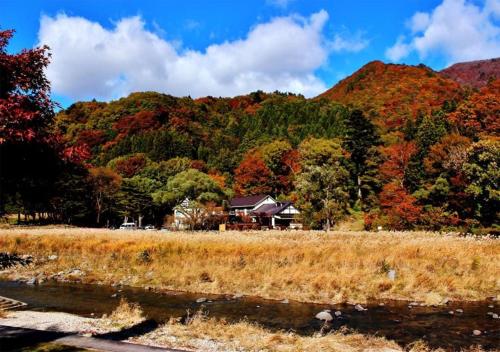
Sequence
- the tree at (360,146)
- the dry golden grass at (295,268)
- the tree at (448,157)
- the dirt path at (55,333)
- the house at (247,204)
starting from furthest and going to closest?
the house at (247,204) → the tree at (360,146) → the tree at (448,157) → the dry golden grass at (295,268) → the dirt path at (55,333)

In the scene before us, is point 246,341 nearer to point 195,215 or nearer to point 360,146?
point 195,215

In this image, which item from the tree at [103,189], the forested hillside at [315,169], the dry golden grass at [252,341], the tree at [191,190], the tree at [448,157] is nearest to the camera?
the dry golden grass at [252,341]

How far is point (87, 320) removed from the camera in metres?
15.5

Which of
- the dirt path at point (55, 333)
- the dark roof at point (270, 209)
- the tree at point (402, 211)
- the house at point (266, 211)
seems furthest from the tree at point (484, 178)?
the dirt path at point (55, 333)

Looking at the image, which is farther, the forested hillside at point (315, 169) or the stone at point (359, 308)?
the stone at point (359, 308)

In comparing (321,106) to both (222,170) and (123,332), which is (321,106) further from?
(123,332)

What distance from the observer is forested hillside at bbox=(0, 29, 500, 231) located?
40.7 feet

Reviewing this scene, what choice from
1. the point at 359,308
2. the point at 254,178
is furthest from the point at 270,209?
the point at 359,308

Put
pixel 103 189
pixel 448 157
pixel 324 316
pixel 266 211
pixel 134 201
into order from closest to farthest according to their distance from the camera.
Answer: pixel 324 316, pixel 448 157, pixel 134 201, pixel 266 211, pixel 103 189

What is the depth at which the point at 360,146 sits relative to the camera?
258 feet

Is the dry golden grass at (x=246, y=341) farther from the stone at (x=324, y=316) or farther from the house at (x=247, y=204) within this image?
the house at (x=247, y=204)

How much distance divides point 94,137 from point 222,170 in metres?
66.4

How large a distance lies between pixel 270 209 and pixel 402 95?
95756 millimetres

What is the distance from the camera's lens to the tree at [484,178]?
4803cm
